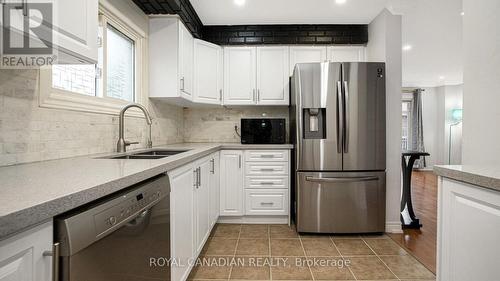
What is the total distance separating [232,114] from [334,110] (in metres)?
1.45

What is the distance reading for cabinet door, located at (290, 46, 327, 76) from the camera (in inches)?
123

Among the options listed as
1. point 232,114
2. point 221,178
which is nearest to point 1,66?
point 221,178

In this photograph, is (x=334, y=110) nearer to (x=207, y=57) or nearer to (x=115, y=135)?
(x=207, y=57)

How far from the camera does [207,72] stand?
300 cm

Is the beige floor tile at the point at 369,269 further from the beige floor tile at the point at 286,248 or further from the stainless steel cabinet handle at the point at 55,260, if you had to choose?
the stainless steel cabinet handle at the point at 55,260

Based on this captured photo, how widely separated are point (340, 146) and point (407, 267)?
113 centimetres

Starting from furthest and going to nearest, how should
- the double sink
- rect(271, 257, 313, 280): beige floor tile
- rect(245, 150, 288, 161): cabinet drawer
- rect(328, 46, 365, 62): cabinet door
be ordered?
rect(328, 46, 365, 62): cabinet door → rect(245, 150, 288, 161): cabinet drawer → rect(271, 257, 313, 280): beige floor tile → the double sink

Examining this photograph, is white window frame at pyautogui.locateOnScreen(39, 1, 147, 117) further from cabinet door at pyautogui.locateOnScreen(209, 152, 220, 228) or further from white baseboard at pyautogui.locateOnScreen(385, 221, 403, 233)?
white baseboard at pyautogui.locateOnScreen(385, 221, 403, 233)

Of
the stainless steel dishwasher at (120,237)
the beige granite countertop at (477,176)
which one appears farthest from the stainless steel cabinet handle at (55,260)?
the beige granite countertop at (477,176)

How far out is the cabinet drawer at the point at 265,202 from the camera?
112 inches

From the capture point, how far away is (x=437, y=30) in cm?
339

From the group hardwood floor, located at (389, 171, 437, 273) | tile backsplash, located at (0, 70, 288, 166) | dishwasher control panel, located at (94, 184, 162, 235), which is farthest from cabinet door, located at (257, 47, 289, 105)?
dishwasher control panel, located at (94, 184, 162, 235)

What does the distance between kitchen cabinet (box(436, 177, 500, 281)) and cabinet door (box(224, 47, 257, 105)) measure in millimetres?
2384

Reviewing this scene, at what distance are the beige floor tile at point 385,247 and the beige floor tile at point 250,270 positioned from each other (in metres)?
1.05
